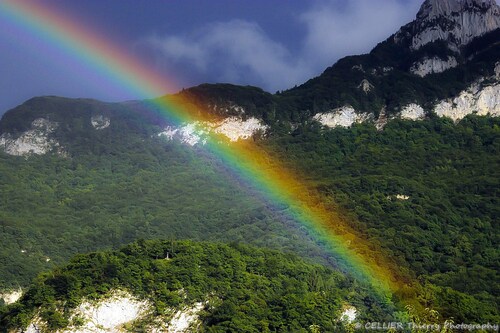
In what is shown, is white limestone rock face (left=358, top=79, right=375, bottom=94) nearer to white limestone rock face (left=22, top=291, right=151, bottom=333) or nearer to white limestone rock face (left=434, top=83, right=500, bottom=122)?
white limestone rock face (left=434, top=83, right=500, bottom=122)

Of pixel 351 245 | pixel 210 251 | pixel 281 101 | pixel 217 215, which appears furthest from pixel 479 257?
pixel 281 101

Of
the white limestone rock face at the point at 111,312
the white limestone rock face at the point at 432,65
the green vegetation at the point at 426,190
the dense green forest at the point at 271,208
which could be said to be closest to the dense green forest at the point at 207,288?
the white limestone rock face at the point at 111,312

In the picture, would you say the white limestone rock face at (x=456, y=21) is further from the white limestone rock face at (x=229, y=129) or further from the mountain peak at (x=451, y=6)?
the white limestone rock face at (x=229, y=129)

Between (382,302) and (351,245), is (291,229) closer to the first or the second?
(351,245)

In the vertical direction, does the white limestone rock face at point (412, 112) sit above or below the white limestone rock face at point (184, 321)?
above

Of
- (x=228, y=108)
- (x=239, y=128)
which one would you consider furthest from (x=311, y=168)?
(x=228, y=108)

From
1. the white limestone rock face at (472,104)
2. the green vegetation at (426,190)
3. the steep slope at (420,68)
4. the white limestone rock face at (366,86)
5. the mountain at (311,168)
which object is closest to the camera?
the green vegetation at (426,190)

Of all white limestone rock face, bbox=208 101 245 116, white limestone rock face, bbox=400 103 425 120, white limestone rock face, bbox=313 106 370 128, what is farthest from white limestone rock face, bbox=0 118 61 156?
white limestone rock face, bbox=400 103 425 120
